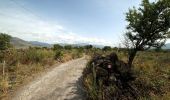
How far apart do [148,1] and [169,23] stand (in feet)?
9.49

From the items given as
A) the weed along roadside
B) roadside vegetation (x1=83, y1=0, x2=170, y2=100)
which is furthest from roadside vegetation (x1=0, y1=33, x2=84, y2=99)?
roadside vegetation (x1=83, y1=0, x2=170, y2=100)

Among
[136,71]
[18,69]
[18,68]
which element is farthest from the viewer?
[18,68]

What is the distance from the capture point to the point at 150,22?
Answer: 799 inches

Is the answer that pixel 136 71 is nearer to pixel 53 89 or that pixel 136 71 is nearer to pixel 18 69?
pixel 53 89

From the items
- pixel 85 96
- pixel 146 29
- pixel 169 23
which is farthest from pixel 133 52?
pixel 85 96

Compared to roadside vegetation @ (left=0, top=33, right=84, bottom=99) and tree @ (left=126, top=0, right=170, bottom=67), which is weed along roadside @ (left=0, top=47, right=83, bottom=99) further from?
tree @ (left=126, top=0, right=170, bottom=67)

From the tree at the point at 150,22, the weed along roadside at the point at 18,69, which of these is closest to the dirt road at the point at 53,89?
the weed along roadside at the point at 18,69

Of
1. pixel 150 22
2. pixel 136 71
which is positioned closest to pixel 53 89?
pixel 136 71

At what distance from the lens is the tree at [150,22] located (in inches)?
787

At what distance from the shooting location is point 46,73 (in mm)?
16562

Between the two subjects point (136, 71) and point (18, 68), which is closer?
point (136, 71)

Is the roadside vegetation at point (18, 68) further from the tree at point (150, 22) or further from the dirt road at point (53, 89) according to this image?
the tree at point (150, 22)

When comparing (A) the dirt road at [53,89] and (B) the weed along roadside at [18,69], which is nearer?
(A) the dirt road at [53,89]

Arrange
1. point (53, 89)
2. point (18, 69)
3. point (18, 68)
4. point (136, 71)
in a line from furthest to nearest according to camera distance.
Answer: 1. point (18, 68)
2. point (18, 69)
3. point (136, 71)
4. point (53, 89)
